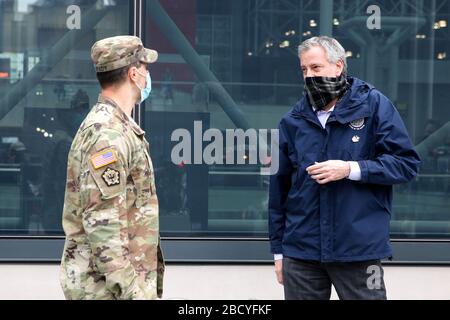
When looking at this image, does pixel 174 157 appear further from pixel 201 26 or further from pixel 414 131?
pixel 414 131

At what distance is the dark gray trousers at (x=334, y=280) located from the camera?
12.1ft

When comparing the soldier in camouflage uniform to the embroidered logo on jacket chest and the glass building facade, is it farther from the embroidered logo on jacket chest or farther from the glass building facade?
the glass building facade

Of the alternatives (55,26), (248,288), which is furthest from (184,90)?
(248,288)

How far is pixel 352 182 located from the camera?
366 cm

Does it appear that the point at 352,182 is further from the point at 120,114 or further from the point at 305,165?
the point at 120,114

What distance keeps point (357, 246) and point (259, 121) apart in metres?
2.18

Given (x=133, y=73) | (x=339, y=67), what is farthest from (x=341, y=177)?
(x=133, y=73)

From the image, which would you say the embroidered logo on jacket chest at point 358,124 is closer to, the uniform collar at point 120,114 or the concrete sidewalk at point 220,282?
the uniform collar at point 120,114

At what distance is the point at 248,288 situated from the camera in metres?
5.57

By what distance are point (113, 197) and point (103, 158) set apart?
0.46ft

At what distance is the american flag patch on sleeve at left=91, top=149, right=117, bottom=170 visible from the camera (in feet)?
9.58

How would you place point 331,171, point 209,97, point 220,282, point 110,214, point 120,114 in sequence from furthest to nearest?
point 209,97
point 220,282
point 331,171
point 120,114
point 110,214

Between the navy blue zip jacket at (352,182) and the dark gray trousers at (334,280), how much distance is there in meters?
0.06

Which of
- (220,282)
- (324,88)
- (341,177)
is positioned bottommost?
(220,282)
